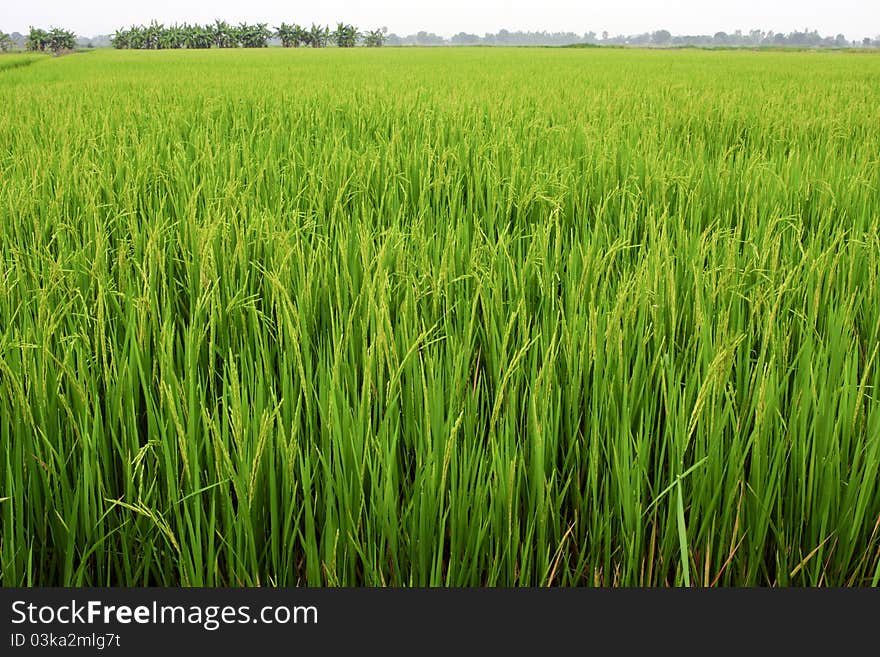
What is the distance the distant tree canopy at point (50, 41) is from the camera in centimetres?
5256

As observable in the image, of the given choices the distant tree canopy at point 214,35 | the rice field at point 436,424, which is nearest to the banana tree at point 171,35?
the distant tree canopy at point 214,35

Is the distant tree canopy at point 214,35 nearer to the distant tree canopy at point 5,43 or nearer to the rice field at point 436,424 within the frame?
the distant tree canopy at point 5,43

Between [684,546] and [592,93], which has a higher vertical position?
[592,93]

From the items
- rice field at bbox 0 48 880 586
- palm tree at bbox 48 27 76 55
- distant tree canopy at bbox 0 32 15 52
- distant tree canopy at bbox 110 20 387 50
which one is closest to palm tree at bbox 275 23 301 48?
distant tree canopy at bbox 110 20 387 50

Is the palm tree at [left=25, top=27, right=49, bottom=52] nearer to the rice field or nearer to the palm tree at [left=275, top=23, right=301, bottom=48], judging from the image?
the palm tree at [left=275, top=23, right=301, bottom=48]

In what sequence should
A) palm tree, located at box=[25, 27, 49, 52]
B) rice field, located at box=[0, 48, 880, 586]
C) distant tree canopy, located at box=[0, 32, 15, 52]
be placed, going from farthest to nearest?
distant tree canopy, located at box=[0, 32, 15, 52], palm tree, located at box=[25, 27, 49, 52], rice field, located at box=[0, 48, 880, 586]

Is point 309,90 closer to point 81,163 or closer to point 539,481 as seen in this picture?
point 81,163

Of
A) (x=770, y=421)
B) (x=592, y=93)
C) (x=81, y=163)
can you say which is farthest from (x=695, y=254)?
(x=592, y=93)

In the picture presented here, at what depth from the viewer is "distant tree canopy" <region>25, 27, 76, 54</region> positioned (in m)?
52.6

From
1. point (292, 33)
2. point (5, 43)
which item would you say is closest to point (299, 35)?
point (292, 33)

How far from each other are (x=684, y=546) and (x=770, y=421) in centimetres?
29

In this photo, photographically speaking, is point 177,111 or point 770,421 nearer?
point 770,421

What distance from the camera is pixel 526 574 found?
2.66 feet

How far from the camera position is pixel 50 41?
5362cm
